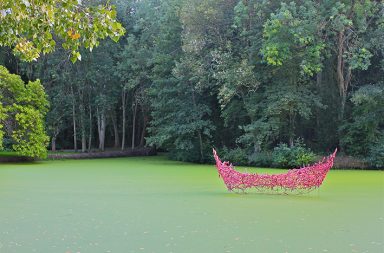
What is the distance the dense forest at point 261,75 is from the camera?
645 inches

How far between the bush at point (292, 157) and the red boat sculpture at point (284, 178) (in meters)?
7.54

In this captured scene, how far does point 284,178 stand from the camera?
8867mm

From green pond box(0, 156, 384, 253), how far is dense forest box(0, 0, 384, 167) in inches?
239

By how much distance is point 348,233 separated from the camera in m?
5.92

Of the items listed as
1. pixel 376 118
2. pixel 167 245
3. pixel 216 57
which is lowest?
pixel 167 245

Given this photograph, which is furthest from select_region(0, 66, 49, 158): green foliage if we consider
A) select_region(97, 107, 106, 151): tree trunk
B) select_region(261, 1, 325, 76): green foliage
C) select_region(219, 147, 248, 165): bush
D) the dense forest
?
select_region(261, 1, 325, 76): green foliage

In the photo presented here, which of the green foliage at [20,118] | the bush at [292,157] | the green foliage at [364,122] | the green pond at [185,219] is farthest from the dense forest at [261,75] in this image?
the green pond at [185,219]

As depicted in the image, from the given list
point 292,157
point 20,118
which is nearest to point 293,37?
point 292,157

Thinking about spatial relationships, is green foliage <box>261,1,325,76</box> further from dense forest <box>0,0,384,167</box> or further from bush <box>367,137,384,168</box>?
bush <box>367,137,384,168</box>

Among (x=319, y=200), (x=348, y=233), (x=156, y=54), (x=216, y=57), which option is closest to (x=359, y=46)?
(x=216, y=57)

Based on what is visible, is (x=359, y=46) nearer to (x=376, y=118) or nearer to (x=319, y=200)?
(x=376, y=118)

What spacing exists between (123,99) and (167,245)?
20.7 metres

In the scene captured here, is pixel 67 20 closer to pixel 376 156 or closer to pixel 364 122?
pixel 376 156

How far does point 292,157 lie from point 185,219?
10.7 meters
